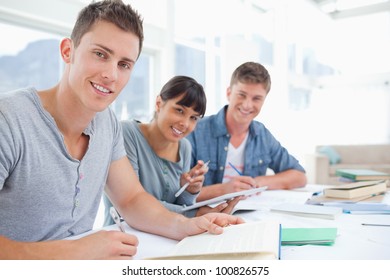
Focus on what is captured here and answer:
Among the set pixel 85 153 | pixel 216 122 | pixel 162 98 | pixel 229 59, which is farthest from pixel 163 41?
pixel 85 153

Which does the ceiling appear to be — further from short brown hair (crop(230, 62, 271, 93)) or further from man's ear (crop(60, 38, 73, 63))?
man's ear (crop(60, 38, 73, 63))

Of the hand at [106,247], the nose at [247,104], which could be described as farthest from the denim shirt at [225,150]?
the hand at [106,247]

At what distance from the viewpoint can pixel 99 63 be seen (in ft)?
3.03

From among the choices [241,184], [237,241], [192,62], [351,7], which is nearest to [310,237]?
[237,241]

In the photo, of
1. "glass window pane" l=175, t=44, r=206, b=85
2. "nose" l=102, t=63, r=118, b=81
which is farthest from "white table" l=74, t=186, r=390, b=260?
"glass window pane" l=175, t=44, r=206, b=85

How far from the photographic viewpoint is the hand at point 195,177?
1.31 meters

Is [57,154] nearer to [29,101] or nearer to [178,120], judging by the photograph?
[29,101]

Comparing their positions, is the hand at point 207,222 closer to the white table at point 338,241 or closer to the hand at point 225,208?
the white table at point 338,241

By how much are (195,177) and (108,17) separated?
640 mm

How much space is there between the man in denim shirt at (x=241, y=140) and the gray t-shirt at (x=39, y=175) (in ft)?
3.15

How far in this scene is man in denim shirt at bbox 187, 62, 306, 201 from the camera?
192 centimetres

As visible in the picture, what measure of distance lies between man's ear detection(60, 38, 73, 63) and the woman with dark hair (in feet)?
1.51

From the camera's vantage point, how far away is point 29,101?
2.82 feet

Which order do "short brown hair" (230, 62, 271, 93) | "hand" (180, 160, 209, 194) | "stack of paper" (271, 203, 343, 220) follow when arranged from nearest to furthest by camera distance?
"stack of paper" (271, 203, 343, 220) → "hand" (180, 160, 209, 194) → "short brown hair" (230, 62, 271, 93)
